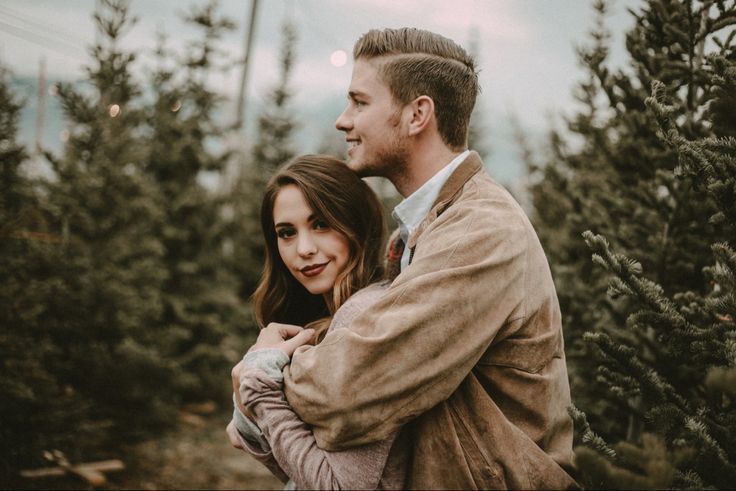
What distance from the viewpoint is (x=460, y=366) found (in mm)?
1870

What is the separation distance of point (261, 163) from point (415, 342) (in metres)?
10.5

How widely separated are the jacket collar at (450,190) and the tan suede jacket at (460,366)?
0.38 feet

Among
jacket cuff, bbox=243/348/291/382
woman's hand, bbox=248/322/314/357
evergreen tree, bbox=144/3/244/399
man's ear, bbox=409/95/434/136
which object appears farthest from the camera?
evergreen tree, bbox=144/3/244/399

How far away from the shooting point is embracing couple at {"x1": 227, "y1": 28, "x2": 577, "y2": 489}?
1.83 meters

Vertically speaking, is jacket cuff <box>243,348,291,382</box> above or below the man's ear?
below

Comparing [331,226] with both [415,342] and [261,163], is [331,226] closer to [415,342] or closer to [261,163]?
[415,342]

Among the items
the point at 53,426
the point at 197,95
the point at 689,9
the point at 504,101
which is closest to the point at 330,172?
the point at 689,9

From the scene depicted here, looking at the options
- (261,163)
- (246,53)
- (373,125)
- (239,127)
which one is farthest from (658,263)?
(261,163)

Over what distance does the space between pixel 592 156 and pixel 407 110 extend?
3.16m

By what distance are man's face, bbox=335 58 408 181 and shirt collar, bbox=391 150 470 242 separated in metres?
0.22

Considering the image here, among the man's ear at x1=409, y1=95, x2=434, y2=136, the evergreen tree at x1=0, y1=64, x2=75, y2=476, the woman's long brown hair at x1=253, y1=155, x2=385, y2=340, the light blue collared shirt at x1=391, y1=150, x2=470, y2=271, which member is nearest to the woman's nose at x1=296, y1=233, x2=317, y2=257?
the woman's long brown hair at x1=253, y1=155, x2=385, y2=340

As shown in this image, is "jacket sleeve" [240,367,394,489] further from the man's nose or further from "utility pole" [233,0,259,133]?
"utility pole" [233,0,259,133]

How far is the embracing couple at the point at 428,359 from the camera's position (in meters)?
1.83

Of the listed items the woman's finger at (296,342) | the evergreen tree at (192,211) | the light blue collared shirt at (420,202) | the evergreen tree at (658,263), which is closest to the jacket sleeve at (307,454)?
the woman's finger at (296,342)
